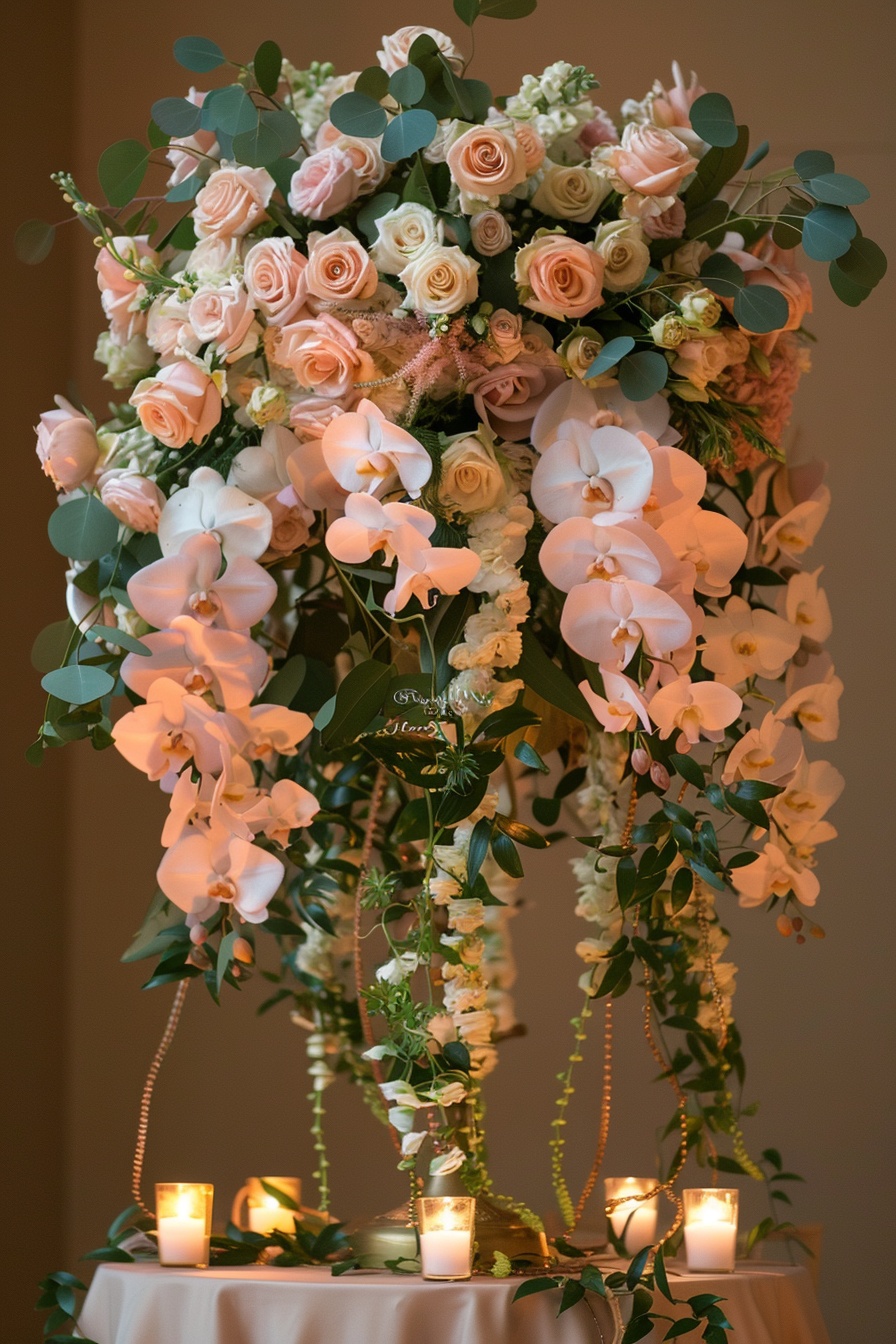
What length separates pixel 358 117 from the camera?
127 centimetres

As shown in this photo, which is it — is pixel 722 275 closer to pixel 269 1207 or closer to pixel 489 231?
pixel 489 231

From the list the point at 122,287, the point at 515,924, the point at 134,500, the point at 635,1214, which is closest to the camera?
the point at 134,500

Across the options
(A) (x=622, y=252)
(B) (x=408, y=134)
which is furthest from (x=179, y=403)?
(A) (x=622, y=252)

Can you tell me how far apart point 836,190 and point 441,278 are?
1.16 ft

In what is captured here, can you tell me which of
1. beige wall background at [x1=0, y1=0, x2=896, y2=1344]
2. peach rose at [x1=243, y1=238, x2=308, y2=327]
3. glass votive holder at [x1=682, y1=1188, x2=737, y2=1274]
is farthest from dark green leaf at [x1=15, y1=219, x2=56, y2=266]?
glass votive holder at [x1=682, y1=1188, x2=737, y2=1274]

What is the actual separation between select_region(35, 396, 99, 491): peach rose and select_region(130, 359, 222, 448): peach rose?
11 cm

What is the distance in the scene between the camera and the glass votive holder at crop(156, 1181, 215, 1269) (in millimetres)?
1336

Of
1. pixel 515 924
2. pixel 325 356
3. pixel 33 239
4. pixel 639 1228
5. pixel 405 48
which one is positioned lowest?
pixel 639 1228

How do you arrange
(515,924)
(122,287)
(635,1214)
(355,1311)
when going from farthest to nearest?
(515,924)
(635,1214)
(122,287)
(355,1311)

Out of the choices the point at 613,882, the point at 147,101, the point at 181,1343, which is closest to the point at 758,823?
the point at 613,882

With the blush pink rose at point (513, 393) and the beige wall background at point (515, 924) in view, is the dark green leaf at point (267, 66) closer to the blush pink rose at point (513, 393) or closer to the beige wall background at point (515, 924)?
the blush pink rose at point (513, 393)

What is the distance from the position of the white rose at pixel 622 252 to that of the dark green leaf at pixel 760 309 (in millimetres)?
92

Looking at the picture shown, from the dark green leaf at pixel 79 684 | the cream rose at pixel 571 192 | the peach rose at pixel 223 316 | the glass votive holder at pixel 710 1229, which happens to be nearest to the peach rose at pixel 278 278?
the peach rose at pixel 223 316

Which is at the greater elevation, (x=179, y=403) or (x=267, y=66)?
(x=267, y=66)
